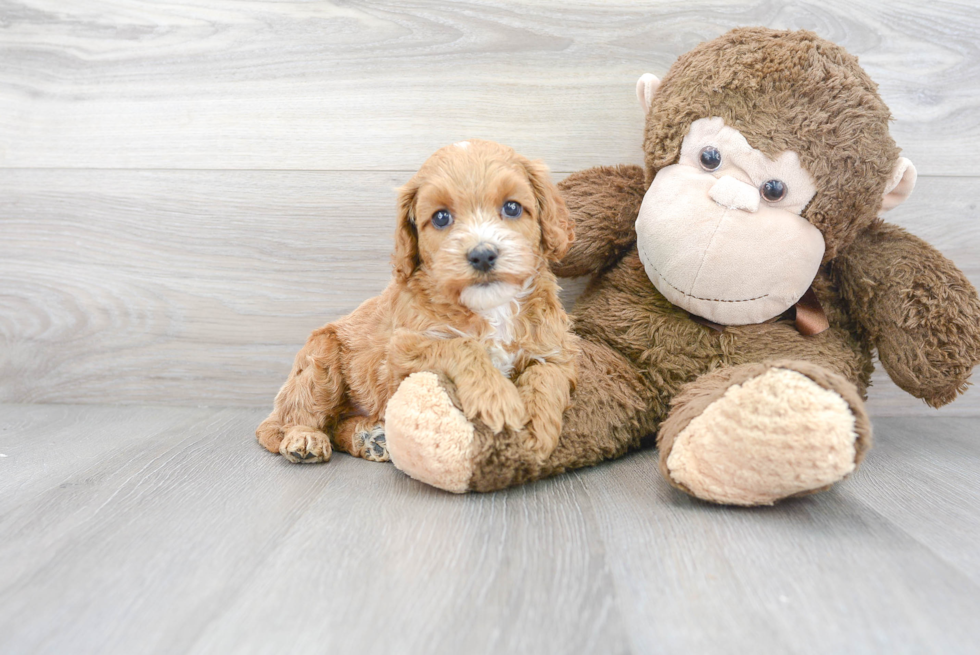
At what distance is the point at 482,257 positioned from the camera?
3.65 feet

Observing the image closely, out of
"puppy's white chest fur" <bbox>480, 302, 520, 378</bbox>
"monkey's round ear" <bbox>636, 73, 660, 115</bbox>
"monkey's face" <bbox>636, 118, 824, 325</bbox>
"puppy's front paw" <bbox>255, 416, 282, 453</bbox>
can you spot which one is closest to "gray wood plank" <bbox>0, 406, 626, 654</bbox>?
"puppy's front paw" <bbox>255, 416, 282, 453</bbox>

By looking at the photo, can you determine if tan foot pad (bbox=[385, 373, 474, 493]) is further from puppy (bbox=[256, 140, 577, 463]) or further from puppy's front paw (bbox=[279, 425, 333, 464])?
puppy's front paw (bbox=[279, 425, 333, 464])

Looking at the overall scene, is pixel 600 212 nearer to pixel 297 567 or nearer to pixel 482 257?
pixel 482 257

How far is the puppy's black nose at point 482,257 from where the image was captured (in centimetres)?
111

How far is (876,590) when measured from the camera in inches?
33.8

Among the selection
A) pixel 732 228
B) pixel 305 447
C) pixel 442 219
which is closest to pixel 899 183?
pixel 732 228

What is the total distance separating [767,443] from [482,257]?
547mm

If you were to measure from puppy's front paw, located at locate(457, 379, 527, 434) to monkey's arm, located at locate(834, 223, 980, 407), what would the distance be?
2.75 ft

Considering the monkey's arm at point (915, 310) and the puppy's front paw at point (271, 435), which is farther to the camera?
the puppy's front paw at point (271, 435)

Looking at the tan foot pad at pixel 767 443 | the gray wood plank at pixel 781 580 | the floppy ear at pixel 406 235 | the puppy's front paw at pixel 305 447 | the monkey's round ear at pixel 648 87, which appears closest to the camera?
the gray wood plank at pixel 781 580

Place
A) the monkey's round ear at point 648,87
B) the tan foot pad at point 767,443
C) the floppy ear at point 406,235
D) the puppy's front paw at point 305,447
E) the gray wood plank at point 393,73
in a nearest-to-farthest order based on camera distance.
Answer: the tan foot pad at point 767,443 → the floppy ear at point 406,235 → the puppy's front paw at point 305,447 → the monkey's round ear at point 648,87 → the gray wood plank at point 393,73

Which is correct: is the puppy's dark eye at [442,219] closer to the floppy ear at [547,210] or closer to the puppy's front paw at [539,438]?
the floppy ear at [547,210]

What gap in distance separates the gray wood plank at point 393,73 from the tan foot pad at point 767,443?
2.90ft

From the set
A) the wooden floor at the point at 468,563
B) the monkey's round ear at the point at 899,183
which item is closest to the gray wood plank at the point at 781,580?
the wooden floor at the point at 468,563
